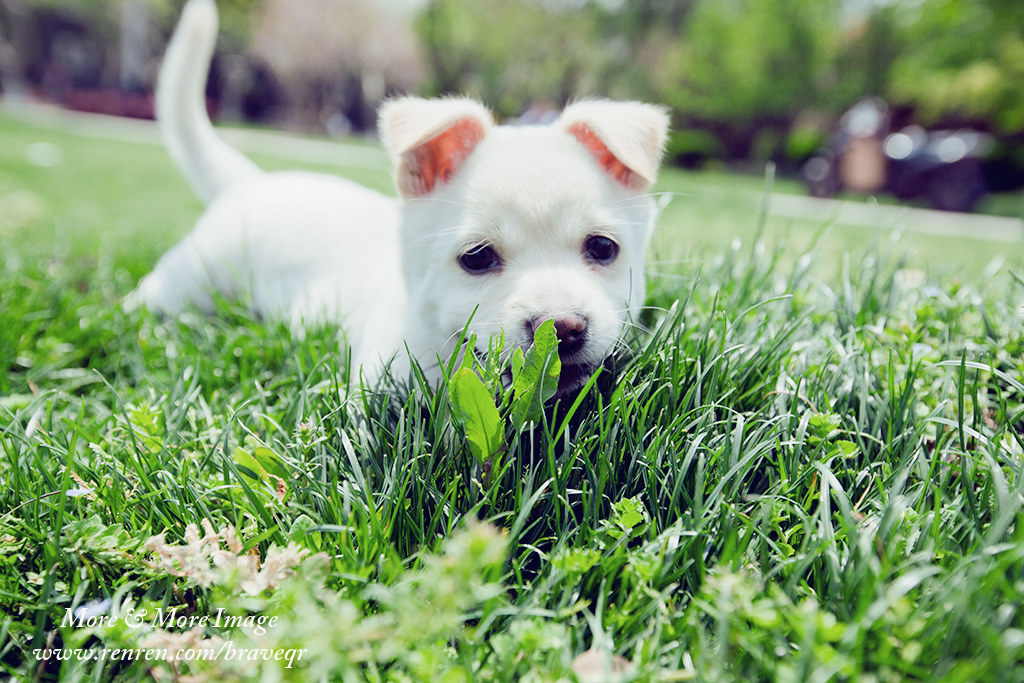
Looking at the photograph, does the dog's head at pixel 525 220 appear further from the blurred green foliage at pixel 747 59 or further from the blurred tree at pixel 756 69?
the blurred tree at pixel 756 69

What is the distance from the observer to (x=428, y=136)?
2.03m

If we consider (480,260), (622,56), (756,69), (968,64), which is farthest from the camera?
(622,56)

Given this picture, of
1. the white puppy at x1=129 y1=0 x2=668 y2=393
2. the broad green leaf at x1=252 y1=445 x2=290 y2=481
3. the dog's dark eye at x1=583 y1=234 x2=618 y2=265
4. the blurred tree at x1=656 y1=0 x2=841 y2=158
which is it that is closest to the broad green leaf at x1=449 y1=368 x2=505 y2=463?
the white puppy at x1=129 y1=0 x2=668 y2=393

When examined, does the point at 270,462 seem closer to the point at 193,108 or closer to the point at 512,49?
the point at 193,108

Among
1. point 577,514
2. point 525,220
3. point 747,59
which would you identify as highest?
point 747,59

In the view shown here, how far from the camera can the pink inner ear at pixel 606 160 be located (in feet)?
7.52

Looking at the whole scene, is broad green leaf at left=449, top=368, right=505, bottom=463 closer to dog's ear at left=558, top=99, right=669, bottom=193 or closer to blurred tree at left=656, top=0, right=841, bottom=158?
dog's ear at left=558, top=99, right=669, bottom=193

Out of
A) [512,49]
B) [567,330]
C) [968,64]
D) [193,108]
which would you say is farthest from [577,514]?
[512,49]

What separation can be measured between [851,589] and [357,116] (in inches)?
1762

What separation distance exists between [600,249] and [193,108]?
290 centimetres

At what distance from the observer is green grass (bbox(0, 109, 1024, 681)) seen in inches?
45.3

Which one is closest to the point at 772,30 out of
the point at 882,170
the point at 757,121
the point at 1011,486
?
the point at 757,121

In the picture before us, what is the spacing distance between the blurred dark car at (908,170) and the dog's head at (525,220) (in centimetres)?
1473

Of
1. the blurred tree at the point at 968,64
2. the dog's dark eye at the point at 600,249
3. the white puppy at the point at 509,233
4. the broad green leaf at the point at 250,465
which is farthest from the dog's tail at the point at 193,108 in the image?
the blurred tree at the point at 968,64
